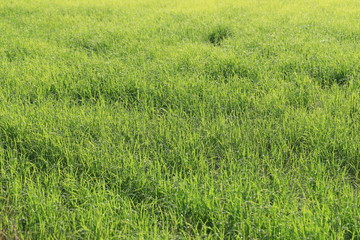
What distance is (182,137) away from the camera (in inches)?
126

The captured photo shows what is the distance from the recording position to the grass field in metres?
2.25

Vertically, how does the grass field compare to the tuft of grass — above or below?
below

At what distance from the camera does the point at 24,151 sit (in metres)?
2.99

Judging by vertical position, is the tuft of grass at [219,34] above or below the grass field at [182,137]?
above

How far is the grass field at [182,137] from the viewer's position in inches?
88.7

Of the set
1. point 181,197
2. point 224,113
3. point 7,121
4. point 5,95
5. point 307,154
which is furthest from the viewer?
point 5,95

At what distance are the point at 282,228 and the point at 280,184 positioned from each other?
505mm

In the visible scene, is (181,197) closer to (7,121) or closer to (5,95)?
(7,121)

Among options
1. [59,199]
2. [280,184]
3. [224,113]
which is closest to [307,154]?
[280,184]

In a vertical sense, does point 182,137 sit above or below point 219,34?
below

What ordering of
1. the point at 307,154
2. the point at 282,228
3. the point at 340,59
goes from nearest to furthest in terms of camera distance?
the point at 282,228 → the point at 307,154 → the point at 340,59

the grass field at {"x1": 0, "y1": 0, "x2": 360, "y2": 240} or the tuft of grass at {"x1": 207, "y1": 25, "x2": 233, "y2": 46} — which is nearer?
the grass field at {"x1": 0, "y1": 0, "x2": 360, "y2": 240}

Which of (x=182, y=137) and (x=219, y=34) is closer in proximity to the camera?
(x=182, y=137)

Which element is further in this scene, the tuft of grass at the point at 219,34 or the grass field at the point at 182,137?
the tuft of grass at the point at 219,34
